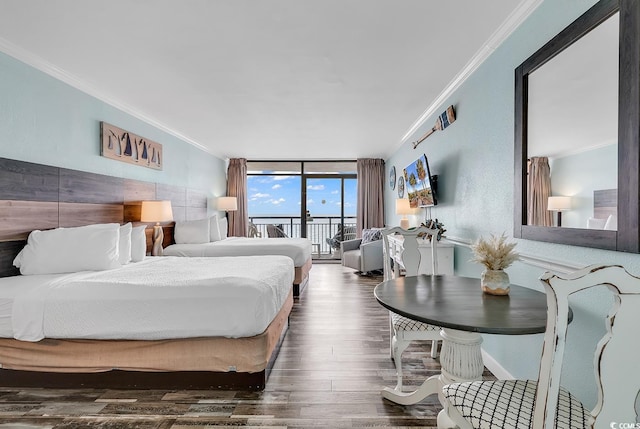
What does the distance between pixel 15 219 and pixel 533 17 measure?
398 cm

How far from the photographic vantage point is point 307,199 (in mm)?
7465

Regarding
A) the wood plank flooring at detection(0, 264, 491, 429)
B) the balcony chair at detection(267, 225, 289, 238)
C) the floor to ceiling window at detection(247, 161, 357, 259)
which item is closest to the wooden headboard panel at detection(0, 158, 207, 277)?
the wood plank flooring at detection(0, 264, 491, 429)


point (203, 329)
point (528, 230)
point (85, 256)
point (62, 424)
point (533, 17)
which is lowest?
point (62, 424)

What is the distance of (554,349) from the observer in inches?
31.1

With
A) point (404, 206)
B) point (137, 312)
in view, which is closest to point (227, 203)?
point (404, 206)

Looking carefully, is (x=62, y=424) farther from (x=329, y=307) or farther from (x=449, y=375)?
(x=329, y=307)

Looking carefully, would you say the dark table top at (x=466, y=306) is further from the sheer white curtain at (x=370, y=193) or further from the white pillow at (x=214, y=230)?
the sheer white curtain at (x=370, y=193)

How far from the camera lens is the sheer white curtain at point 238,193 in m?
7.15

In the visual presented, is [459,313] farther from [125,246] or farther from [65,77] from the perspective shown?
[65,77]

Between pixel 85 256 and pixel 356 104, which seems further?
pixel 356 104

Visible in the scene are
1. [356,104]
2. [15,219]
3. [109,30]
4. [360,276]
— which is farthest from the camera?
[360,276]

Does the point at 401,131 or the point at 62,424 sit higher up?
the point at 401,131

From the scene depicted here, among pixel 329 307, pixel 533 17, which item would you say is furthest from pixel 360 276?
pixel 533 17

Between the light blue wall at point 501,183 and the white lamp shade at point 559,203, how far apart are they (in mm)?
205
